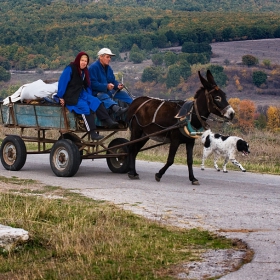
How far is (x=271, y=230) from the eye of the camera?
29.3ft

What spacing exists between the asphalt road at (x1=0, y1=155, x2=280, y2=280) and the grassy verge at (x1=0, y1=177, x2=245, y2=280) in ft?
1.62

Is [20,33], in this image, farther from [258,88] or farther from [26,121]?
[26,121]

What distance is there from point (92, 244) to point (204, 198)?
3667 millimetres

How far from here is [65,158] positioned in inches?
538

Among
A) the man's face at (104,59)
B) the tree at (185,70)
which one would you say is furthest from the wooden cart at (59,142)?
the tree at (185,70)

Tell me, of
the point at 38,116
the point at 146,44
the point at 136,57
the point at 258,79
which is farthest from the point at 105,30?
the point at 38,116

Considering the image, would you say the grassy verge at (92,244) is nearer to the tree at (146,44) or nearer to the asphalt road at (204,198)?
the asphalt road at (204,198)

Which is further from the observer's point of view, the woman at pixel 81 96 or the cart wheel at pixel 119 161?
the cart wheel at pixel 119 161

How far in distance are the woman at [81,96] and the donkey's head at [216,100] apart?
1864 millimetres

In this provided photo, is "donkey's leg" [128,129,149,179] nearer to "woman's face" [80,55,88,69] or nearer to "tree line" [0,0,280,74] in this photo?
"woman's face" [80,55,88,69]

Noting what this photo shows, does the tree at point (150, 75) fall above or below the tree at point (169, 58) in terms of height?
below

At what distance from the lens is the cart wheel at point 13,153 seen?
1441cm

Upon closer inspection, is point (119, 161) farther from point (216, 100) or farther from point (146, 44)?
point (146, 44)

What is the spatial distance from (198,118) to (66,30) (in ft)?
275
